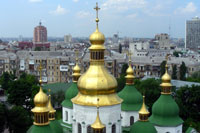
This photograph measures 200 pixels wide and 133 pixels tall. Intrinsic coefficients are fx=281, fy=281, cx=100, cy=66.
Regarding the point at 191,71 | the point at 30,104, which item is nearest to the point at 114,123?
the point at 30,104

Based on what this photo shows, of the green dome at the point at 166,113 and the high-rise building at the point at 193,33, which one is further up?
the high-rise building at the point at 193,33

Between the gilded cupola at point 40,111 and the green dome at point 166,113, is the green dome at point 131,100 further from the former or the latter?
the gilded cupola at point 40,111

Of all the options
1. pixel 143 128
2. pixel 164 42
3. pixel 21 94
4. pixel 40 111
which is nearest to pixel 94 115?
pixel 40 111

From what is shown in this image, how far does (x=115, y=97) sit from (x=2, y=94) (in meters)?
39.8

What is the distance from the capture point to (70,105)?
2236 centimetres

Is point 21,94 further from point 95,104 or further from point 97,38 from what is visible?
point 95,104

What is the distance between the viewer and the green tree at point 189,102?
3350 cm

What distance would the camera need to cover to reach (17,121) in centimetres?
2809

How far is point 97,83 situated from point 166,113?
708cm

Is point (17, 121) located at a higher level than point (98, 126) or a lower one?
lower

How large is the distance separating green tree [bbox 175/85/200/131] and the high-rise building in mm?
139092

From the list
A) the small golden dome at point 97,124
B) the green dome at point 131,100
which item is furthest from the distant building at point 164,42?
the small golden dome at point 97,124

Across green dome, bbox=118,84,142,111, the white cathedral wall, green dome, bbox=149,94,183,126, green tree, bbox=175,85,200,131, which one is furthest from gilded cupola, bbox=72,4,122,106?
green tree, bbox=175,85,200,131

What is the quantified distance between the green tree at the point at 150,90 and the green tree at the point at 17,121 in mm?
13837
